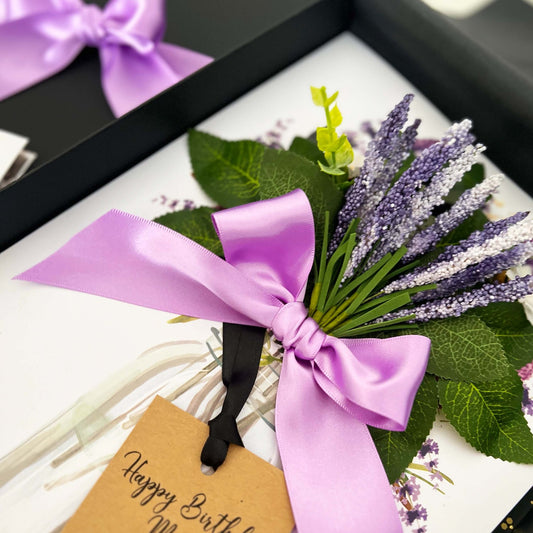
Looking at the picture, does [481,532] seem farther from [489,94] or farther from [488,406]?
[489,94]

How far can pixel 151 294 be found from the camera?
64 centimetres

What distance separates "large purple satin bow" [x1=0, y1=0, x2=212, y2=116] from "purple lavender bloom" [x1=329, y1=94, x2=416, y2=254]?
1.38ft

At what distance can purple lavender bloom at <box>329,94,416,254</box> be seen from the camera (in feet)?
1.81

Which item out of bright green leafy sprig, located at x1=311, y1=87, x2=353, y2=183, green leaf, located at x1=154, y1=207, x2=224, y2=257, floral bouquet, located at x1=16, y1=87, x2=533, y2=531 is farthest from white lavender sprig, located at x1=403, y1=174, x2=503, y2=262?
green leaf, located at x1=154, y1=207, x2=224, y2=257

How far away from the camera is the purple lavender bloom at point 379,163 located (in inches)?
21.7

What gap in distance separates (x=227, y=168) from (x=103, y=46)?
1.14 feet

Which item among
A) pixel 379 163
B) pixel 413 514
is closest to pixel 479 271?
pixel 379 163

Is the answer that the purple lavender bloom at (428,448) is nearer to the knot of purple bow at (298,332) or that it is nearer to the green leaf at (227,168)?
the knot of purple bow at (298,332)

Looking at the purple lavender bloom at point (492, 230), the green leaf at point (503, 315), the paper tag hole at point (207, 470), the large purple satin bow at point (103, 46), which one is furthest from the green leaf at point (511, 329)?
the large purple satin bow at point (103, 46)

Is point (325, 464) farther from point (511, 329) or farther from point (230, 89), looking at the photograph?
point (230, 89)

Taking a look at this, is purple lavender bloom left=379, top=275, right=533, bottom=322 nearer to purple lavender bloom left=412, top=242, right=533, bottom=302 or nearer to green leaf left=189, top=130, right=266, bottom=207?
purple lavender bloom left=412, top=242, right=533, bottom=302

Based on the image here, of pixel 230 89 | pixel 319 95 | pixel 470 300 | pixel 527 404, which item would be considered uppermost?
pixel 230 89

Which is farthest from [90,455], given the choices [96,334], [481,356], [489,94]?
[489,94]

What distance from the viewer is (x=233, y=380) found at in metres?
0.60
